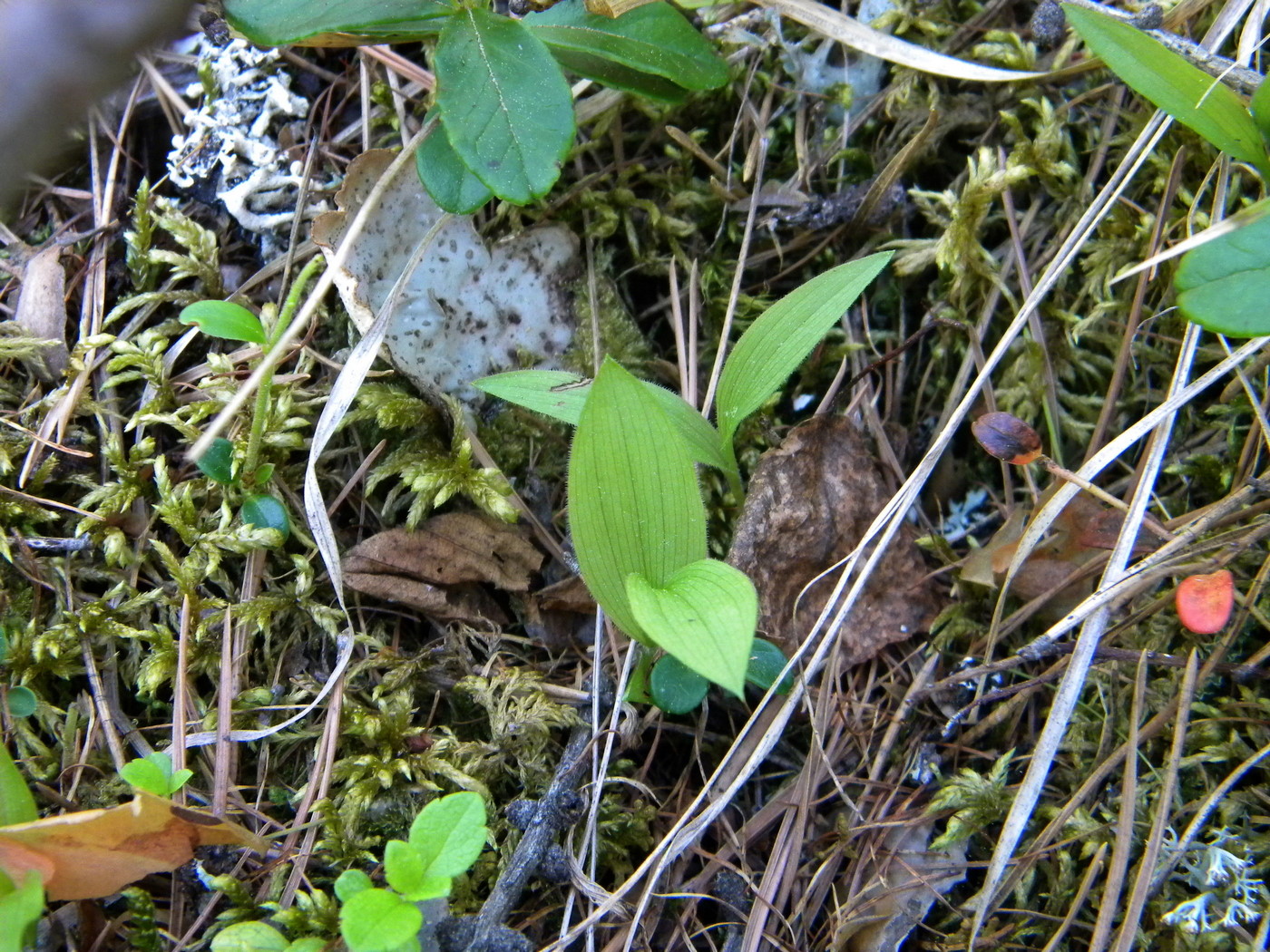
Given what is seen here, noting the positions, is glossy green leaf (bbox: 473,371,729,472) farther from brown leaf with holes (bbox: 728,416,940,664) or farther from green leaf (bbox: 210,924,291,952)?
green leaf (bbox: 210,924,291,952)

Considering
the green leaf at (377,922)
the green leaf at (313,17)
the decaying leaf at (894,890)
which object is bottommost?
the decaying leaf at (894,890)

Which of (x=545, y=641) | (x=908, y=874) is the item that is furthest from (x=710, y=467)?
(x=908, y=874)

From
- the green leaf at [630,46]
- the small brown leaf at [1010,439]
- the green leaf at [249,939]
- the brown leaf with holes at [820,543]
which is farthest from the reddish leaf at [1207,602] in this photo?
the green leaf at [249,939]

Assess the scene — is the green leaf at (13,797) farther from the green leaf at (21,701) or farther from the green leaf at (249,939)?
the green leaf at (249,939)

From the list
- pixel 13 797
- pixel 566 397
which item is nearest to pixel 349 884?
pixel 13 797

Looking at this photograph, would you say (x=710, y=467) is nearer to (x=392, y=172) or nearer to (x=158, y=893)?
(x=392, y=172)

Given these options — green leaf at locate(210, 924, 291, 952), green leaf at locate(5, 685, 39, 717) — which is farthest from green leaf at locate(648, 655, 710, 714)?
green leaf at locate(5, 685, 39, 717)

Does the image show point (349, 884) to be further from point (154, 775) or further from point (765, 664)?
point (765, 664)
